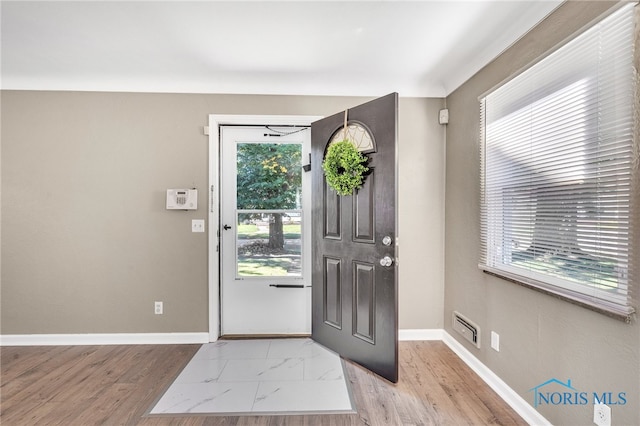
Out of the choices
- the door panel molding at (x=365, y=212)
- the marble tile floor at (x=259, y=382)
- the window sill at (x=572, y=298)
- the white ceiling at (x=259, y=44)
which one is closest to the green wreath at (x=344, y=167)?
the door panel molding at (x=365, y=212)

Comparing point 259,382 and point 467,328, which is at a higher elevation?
point 467,328

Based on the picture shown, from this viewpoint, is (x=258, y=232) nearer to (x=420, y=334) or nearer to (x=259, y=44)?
(x=259, y=44)

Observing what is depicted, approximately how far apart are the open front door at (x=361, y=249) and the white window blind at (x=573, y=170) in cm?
73

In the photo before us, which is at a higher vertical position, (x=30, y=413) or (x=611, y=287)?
(x=611, y=287)

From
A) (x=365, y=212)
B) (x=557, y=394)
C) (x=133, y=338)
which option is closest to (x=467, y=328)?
(x=557, y=394)

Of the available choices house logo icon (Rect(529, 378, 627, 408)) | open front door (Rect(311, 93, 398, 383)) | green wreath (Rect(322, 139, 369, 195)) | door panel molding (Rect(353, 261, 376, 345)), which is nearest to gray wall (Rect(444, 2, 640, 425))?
house logo icon (Rect(529, 378, 627, 408))

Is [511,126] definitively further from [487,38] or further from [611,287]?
[611,287]

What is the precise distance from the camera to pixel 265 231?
2.77 metres

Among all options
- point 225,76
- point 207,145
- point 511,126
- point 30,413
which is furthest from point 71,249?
point 511,126

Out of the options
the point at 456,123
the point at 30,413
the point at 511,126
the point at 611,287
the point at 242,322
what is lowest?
the point at 30,413

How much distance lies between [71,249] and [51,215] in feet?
1.14

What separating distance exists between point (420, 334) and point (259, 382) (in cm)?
153

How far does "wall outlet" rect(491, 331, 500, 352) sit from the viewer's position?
78.0 inches

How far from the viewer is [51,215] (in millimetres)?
2598
